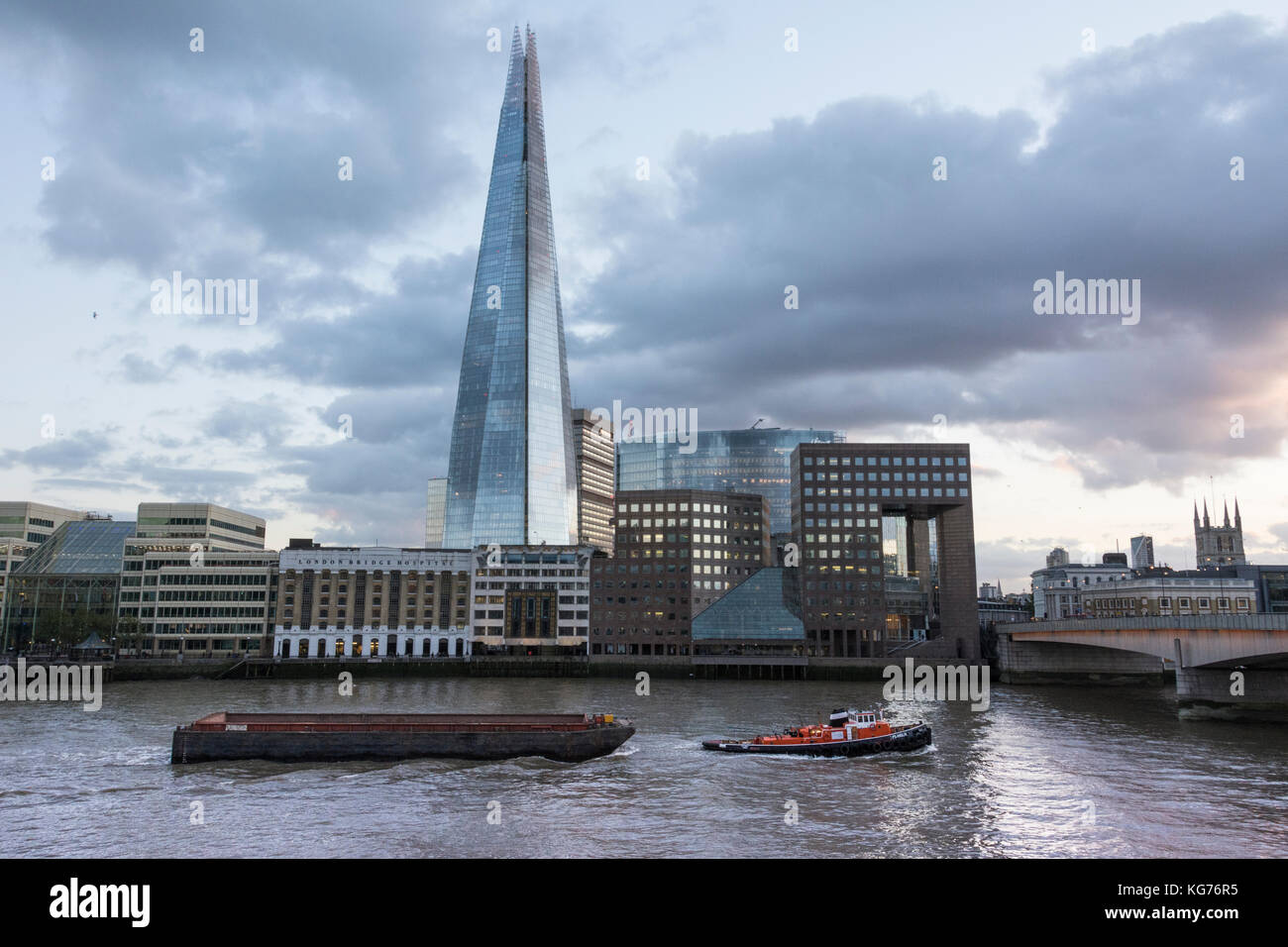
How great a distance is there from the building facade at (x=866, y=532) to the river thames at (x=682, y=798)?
77338mm

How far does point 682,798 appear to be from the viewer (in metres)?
45.0

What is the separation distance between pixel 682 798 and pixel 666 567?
120148 mm

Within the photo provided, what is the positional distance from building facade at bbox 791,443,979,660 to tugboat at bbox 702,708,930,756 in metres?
92.8

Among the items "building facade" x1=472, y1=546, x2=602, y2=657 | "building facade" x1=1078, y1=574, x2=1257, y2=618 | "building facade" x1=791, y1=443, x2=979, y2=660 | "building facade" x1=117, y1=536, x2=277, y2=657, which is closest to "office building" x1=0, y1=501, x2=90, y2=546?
"building facade" x1=117, y1=536, x2=277, y2=657

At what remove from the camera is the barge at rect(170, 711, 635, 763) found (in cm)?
5628

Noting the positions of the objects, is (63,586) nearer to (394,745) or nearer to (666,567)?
(666,567)

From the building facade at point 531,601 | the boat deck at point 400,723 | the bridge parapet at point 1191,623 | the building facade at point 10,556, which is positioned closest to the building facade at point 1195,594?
the bridge parapet at point 1191,623

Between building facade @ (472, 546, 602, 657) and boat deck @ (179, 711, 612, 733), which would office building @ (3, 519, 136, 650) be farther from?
boat deck @ (179, 711, 612, 733)

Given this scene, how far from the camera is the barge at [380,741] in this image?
56.3m

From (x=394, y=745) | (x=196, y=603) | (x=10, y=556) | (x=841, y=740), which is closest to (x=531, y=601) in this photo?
(x=196, y=603)

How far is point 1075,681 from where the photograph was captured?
422 ft
